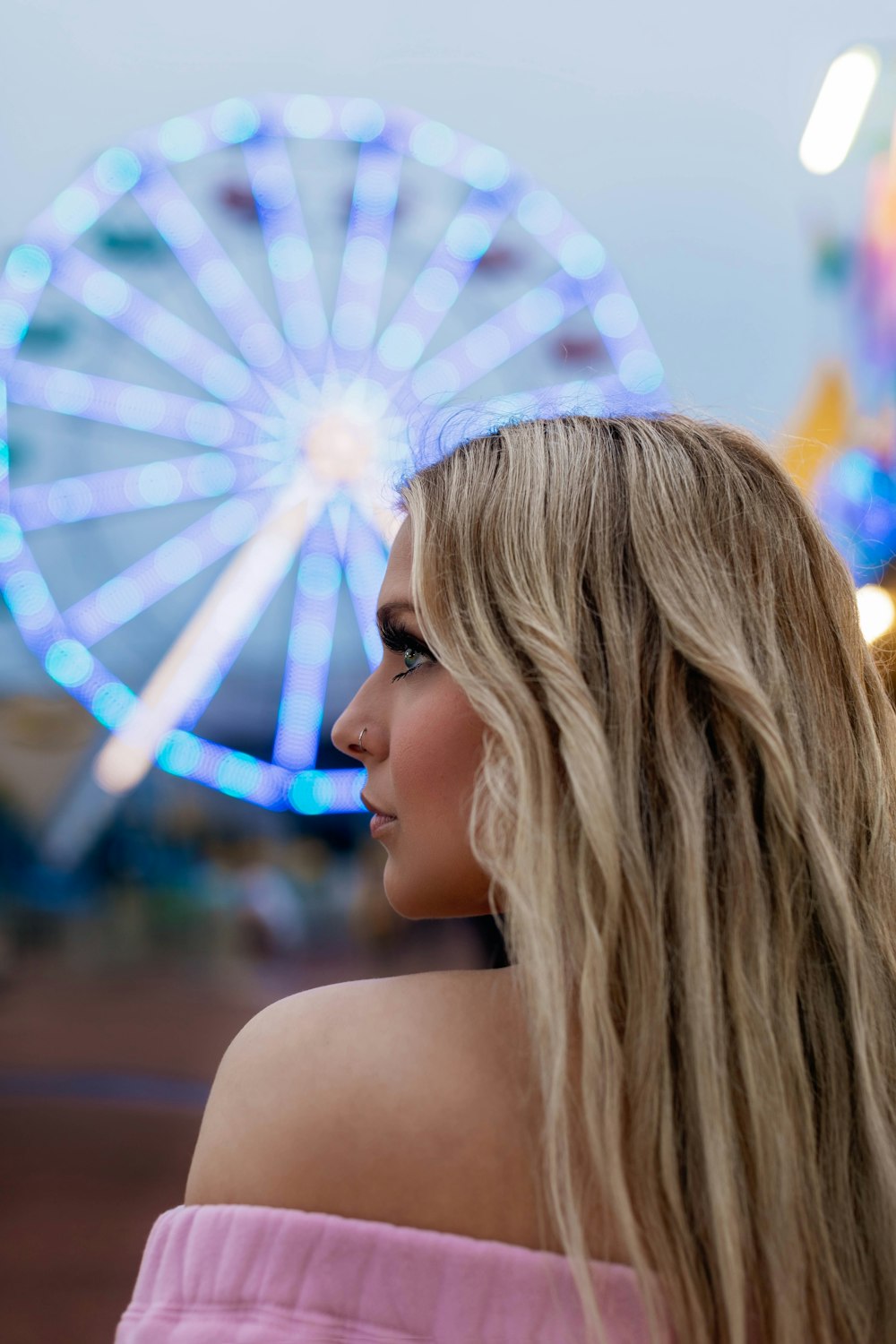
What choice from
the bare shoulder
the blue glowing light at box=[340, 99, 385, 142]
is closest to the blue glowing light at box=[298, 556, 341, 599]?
the blue glowing light at box=[340, 99, 385, 142]

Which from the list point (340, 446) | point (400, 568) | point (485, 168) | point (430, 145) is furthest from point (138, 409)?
point (400, 568)

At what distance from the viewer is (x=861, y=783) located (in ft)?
3.33

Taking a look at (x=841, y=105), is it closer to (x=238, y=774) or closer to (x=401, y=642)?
(x=238, y=774)

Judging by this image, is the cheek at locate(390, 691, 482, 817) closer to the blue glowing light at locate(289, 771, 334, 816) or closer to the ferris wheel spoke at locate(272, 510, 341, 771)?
the blue glowing light at locate(289, 771, 334, 816)

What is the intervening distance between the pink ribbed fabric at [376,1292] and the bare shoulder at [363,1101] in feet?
0.06

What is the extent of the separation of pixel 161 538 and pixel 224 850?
8.21ft

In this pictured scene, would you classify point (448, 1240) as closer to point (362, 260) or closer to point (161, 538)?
point (161, 538)

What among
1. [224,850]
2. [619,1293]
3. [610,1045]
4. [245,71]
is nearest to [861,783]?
[610,1045]

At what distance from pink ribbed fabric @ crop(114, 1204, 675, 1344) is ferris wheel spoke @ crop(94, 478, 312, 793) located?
16.2 feet

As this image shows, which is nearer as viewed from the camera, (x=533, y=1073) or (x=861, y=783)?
(x=533, y=1073)

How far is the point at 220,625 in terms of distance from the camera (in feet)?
19.8

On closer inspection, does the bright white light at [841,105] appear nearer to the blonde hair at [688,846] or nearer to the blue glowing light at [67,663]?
the blue glowing light at [67,663]

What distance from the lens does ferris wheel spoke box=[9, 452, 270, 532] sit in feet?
17.8

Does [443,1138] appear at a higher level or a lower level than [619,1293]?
higher
